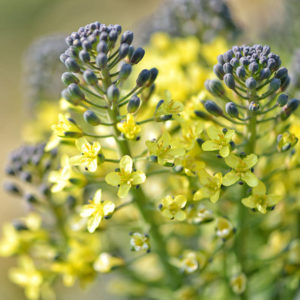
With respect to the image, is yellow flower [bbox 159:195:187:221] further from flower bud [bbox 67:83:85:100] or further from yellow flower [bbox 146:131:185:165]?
flower bud [bbox 67:83:85:100]

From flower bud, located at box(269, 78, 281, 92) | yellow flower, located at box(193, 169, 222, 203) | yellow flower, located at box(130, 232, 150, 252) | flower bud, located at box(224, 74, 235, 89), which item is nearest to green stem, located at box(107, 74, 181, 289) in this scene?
yellow flower, located at box(130, 232, 150, 252)

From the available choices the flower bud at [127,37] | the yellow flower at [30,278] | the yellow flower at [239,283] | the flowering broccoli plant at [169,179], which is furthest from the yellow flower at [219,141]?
the yellow flower at [30,278]

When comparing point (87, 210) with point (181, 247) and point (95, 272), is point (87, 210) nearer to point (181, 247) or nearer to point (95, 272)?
point (95, 272)

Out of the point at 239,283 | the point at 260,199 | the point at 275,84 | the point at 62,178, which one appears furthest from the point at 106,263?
the point at 275,84

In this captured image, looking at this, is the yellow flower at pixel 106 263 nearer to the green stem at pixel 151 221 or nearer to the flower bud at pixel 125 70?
the green stem at pixel 151 221

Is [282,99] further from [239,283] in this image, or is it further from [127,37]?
[239,283]
